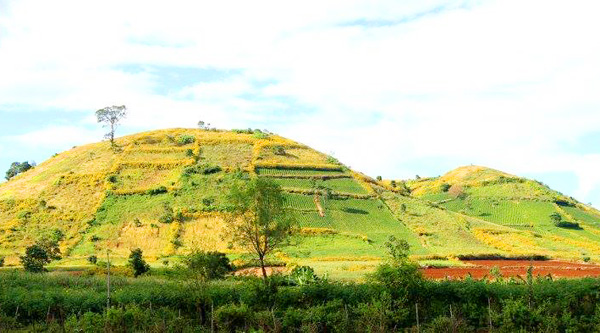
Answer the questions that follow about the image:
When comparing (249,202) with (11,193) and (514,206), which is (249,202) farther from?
(514,206)

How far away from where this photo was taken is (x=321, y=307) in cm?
3484

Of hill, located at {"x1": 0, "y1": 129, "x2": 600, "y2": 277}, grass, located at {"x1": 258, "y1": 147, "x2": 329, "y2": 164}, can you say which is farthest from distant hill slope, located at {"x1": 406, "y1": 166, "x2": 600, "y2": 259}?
grass, located at {"x1": 258, "y1": 147, "x2": 329, "y2": 164}

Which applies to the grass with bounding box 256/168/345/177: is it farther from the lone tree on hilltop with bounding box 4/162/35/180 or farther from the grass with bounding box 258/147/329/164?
the lone tree on hilltop with bounding box 4/162/35/180

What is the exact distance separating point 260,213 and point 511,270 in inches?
1347

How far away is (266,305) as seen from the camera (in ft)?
131

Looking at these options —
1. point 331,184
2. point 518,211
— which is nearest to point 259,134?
point 331,184

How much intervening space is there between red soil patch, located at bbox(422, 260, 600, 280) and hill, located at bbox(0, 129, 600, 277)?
22.5 feet

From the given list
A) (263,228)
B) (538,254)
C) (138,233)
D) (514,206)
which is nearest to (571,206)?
(514,206)

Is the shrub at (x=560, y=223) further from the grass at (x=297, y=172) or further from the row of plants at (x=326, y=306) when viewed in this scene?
the row of plants at (x=326, y=306)

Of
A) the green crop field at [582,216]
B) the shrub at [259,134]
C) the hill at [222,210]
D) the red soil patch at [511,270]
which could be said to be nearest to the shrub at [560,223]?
the hill at [222,210]

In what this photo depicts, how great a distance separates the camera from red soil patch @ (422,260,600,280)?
65125mm

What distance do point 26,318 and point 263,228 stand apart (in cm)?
2330

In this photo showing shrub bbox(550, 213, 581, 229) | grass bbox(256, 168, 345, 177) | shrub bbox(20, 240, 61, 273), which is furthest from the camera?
shrub bbox(550, 213, 581, 229)

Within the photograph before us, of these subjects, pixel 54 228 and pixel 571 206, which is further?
pixel 571 206
